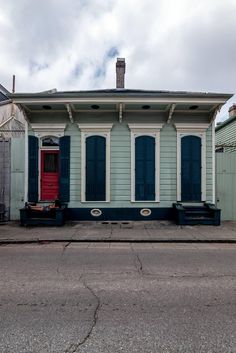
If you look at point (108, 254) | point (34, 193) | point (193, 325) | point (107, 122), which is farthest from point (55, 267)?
point (107, 122)

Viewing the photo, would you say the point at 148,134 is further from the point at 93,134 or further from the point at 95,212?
the point at 95,212

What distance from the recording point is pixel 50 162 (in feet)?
41.9

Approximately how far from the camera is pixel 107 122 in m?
12.7

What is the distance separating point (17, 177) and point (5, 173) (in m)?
0.52

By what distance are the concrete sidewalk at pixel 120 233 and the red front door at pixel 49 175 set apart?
5.13 ft

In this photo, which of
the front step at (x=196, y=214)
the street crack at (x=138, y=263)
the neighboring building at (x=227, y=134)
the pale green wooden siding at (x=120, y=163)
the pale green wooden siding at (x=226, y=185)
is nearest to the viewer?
the street crack at (x=138, y=263)

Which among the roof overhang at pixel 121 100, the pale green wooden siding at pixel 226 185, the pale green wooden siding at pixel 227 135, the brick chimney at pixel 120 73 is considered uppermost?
the brick chimney at pixel 120 73

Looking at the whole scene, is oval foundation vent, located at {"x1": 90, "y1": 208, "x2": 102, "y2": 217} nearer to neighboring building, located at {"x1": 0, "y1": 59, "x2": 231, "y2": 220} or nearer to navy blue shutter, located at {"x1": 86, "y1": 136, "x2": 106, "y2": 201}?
neighboring building, located at {"x1": 0, "y1": 59, "x2": 231, "y2": 220}

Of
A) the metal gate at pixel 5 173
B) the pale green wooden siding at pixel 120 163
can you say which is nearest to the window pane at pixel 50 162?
the pale green wooden siding at pixel 120 163

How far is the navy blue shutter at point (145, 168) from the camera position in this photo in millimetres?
12539

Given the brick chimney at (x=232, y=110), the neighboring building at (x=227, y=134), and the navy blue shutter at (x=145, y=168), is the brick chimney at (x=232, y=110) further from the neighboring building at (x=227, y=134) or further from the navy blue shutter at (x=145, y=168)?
the navy blue shutter at (x=145, y=168)

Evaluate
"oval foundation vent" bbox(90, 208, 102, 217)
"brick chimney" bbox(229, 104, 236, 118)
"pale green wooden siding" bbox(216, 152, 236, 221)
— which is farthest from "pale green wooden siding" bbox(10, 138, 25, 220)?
"brick chimney" bbox(229, 104, 236, 118)

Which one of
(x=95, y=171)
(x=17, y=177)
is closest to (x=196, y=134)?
(x=95, y=171)

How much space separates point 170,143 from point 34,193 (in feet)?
19.5
